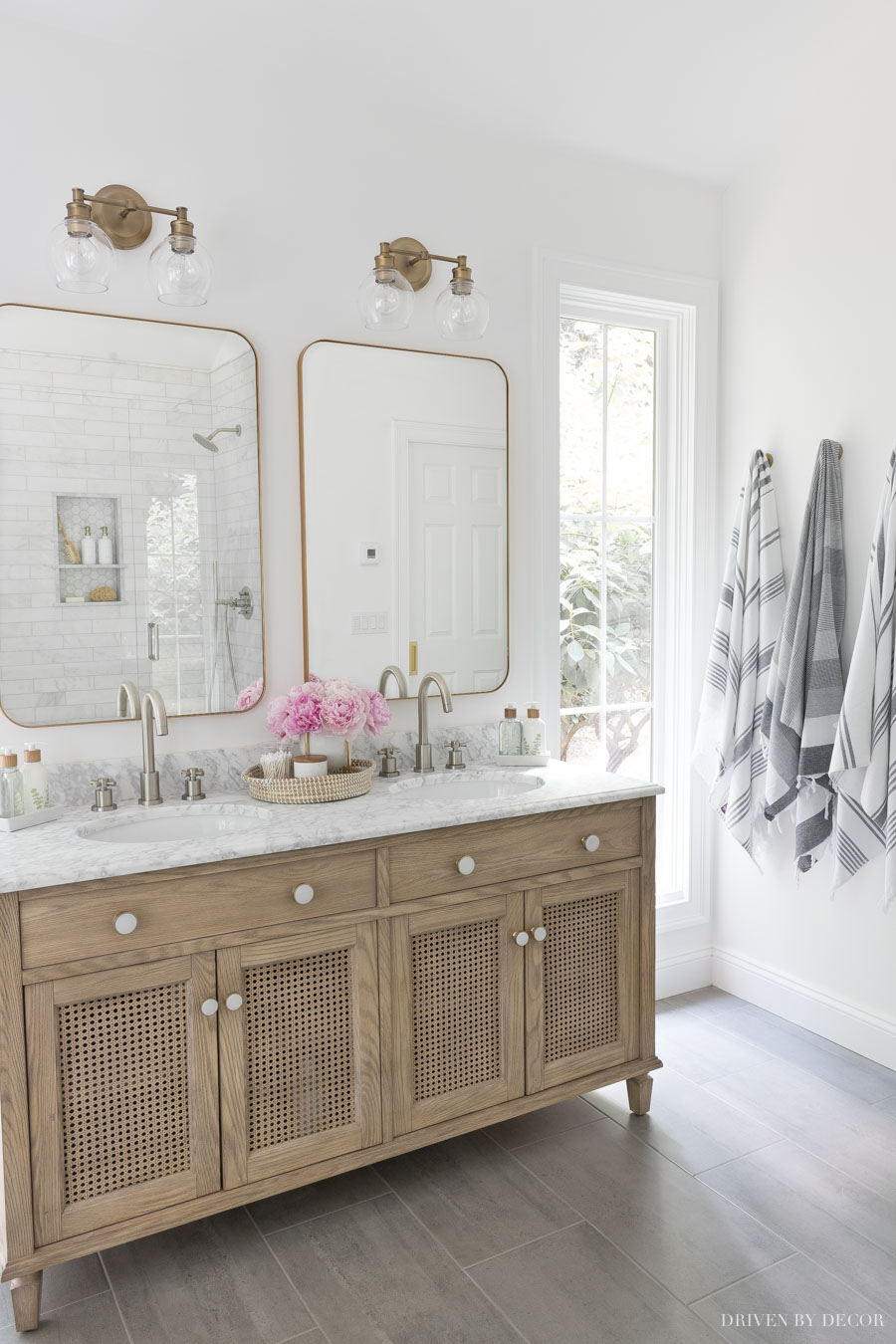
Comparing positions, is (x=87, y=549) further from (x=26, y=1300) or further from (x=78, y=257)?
(x=26, y=1300)

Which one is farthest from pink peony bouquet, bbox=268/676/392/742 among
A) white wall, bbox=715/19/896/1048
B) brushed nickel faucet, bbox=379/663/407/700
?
white wall, bbox=715/19/896/1048

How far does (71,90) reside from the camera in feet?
6.98

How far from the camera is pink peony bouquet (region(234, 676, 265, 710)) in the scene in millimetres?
2383

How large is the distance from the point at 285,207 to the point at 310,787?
1.41 metres

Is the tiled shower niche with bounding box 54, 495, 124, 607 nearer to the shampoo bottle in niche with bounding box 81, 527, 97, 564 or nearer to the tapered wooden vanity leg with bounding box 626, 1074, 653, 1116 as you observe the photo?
the shampoo bottle in niche with bounding box 81, 527, 97, 564

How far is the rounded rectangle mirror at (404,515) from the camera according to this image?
2.47 metres

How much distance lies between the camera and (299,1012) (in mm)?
1964

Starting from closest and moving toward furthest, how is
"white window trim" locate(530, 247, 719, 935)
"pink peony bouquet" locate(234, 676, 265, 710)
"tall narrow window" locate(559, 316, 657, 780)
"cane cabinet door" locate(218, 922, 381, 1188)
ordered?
"cane cabinet door" locate(218, 922, 381, 1188), "pink peony bouquet" locate(234, 676, 265, 710), "white window trim" locate(530, 247, 719, 935), "tall narrow window" locate(559, 316, 657, 780)

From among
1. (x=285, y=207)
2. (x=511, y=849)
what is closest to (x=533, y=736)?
(x=511, y=849)

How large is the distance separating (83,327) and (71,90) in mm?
507

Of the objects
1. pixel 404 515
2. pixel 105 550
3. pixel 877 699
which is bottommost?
pixel 877 699

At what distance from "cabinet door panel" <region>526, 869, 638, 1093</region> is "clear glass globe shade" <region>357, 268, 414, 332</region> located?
138 cm

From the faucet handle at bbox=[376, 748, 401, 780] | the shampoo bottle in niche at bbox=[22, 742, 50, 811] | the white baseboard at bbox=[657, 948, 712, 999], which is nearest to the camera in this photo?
the shampoo bottle in niche at bbox=[22, 742, 50, 811]

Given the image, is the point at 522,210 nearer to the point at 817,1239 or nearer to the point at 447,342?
the point at 447,342
